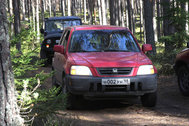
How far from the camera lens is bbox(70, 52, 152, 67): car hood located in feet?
23.8

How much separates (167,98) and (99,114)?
2931mm

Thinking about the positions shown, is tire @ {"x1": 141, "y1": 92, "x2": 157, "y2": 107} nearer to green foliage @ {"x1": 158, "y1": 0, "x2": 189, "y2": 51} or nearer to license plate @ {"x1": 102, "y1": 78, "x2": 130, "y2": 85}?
license plate @ {"x1": 102, "y1": 78, "x2": 130, "y2": 85}

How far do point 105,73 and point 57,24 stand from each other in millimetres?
10826

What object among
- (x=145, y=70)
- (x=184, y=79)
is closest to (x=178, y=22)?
(x=184, y=79)

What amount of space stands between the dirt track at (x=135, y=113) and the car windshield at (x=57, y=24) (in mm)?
8486

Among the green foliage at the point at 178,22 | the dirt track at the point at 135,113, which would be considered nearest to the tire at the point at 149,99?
the dirt track at the point at 135,113

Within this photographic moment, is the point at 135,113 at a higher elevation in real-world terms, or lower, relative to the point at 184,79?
lower

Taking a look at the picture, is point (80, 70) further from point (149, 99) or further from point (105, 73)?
point (149, 99)

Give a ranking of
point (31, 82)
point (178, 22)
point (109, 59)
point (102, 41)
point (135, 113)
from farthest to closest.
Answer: point (178, 22), point (102, 41), point (135, 113), point (109, 59), point (31, 82)

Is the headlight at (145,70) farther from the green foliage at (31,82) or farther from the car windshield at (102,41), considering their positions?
the green foliage at (31,82)

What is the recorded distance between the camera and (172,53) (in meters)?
16.5

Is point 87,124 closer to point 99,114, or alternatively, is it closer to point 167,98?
point 99,114

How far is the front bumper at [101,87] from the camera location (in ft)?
23.4

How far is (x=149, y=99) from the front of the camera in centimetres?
794
